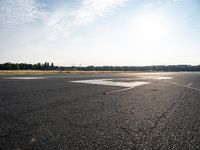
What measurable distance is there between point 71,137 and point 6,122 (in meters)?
1.60

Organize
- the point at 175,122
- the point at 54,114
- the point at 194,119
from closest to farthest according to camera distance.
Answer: the point at 175,122 < the point at 194,119 < the point at 54,114

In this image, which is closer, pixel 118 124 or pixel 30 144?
pixel 30 144

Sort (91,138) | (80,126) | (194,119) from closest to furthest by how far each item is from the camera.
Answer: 1. (91,138)
2. (80,126)
3. (194,119)

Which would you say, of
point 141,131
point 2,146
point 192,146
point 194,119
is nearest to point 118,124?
point 141,131

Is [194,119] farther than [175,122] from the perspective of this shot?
Yes

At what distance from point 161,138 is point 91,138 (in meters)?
1.09

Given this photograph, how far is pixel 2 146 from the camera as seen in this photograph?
272 centimetres

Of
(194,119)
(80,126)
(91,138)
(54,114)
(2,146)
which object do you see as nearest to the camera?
(2,146)

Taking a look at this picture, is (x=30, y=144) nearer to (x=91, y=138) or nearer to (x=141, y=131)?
(x=91, y=138)

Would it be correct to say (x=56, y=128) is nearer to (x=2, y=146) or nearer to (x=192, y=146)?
(x=2, y=146)

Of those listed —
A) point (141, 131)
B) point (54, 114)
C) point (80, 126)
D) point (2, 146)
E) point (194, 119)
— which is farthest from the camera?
point (54, 114)

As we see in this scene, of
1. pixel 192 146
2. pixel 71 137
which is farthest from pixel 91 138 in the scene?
pixel 192 146

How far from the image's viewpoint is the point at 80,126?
3803mm

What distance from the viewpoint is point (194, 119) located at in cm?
445
